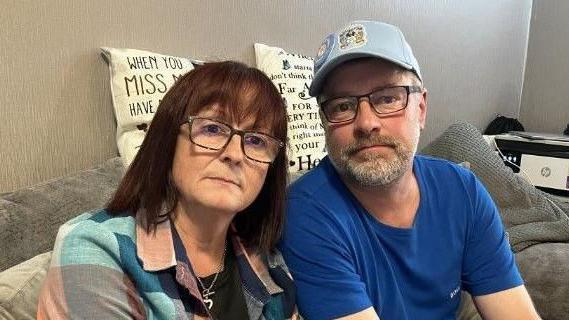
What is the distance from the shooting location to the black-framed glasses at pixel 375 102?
3.61 feet

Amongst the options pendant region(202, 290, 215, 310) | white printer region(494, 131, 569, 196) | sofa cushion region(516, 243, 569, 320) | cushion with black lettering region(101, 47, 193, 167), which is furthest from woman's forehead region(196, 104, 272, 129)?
white printer region(494, 131, 569, 196)

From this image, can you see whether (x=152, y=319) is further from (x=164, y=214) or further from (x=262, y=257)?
(x=262, y=257)

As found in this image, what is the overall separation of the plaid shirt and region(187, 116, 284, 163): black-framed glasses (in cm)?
16

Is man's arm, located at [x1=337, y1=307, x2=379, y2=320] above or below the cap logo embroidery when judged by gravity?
below

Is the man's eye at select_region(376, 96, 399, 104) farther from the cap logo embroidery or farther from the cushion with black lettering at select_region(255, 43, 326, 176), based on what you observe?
the cushion with black lettering at select_region(255, 43, 326, 176)

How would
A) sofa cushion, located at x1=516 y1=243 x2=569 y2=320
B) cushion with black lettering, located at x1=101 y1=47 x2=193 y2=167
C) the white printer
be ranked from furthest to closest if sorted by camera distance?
1. the white printer
2. sofa cushion, located at x1=516 y1=243 x2=569 y2=320
3. cushion with black lettering, located at x1=101 y1=47 x2=193 y2=167

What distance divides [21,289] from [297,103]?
3.58 ft

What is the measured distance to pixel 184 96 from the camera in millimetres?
921

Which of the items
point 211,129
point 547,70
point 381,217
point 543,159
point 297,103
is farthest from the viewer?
point 547,70

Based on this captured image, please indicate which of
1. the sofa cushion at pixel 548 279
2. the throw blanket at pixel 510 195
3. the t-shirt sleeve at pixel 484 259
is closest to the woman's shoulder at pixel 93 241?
the t-shirt sleeve at pixel 484 259

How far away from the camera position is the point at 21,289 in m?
0.81

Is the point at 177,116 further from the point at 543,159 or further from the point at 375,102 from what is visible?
the point at 543,159

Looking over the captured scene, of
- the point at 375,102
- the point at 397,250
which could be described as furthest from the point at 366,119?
the point at 397,250

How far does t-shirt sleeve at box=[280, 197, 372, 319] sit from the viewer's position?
100cm
